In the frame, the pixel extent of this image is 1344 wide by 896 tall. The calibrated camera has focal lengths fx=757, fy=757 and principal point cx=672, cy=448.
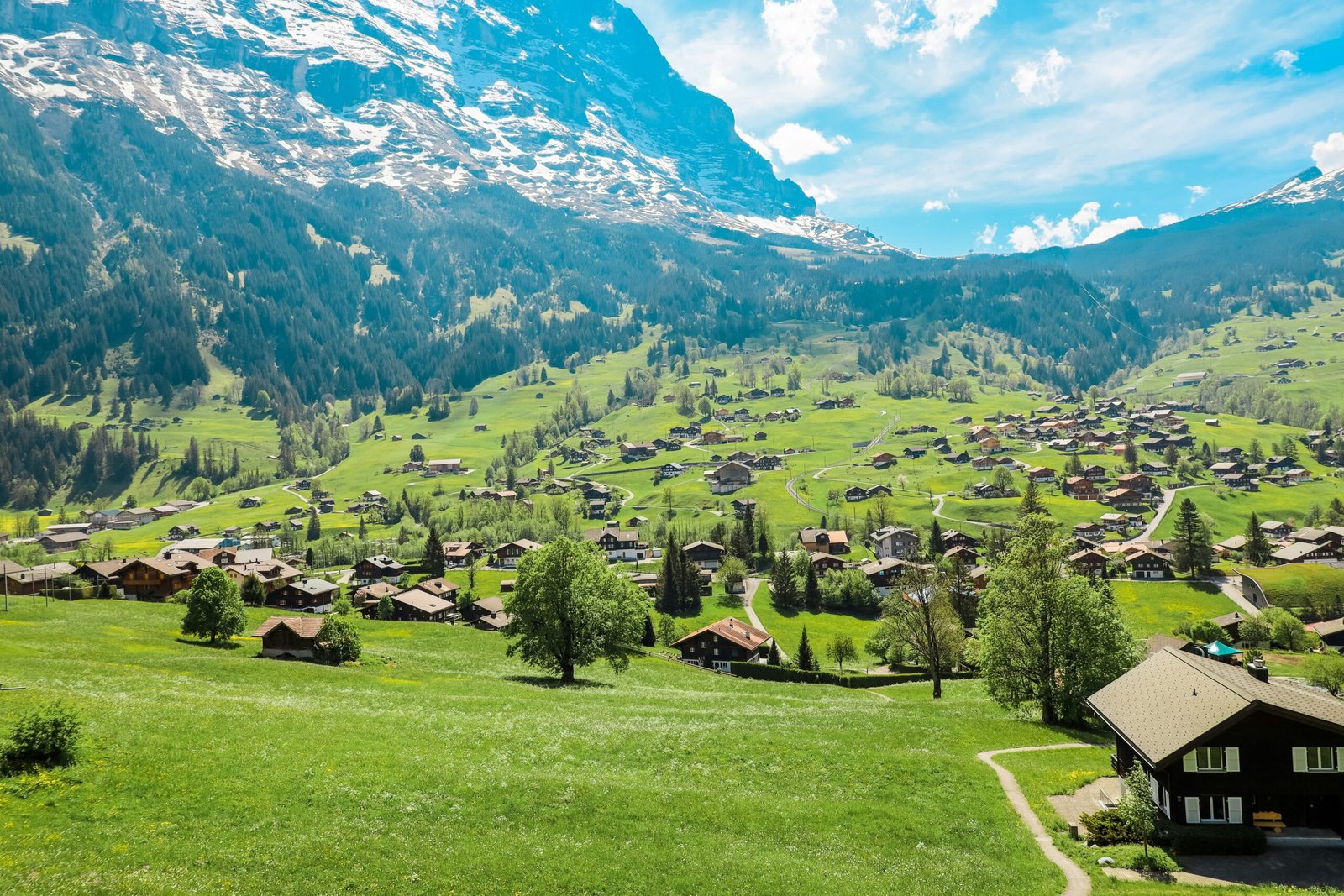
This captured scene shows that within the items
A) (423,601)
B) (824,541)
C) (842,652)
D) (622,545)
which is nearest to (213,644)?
(423,601)

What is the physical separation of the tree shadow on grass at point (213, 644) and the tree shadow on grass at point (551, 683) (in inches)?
982

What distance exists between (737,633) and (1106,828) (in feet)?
247

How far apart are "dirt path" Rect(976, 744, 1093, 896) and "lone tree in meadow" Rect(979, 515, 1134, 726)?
5.90 metres

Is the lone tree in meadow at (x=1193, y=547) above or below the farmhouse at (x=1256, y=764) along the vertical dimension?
above

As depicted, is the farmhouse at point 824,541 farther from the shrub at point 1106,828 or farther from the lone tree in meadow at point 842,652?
the shrub at point 1106,828

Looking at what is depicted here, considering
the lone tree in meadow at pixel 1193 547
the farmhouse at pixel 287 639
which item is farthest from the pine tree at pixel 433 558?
the lone tree in meadow at pixel 1193 547

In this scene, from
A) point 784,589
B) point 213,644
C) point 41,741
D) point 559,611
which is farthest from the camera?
point 784,589

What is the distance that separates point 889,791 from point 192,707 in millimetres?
31755

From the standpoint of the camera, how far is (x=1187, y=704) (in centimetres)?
3328

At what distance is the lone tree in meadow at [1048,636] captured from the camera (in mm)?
45750

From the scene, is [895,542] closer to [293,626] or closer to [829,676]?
[829,676]

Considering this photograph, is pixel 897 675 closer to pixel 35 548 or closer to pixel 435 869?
pixel 435 869

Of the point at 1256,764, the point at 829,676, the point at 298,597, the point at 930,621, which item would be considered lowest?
the point at 829,676

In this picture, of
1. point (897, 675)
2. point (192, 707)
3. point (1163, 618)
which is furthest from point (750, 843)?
point (1163, 618)
